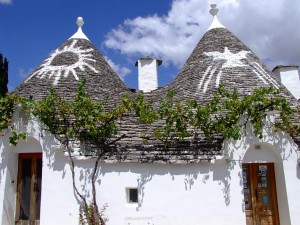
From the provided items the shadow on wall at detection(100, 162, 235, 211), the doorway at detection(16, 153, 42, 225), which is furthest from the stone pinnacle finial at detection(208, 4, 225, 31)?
the doorway at detection(16, 153, 42, 225)

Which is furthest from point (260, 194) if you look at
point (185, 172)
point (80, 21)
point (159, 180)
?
point (80, 21)

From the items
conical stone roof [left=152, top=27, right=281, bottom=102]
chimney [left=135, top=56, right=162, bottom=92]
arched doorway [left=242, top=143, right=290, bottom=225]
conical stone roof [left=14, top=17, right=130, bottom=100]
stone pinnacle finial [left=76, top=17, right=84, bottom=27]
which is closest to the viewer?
arched doorway [left=242, top=143, right=290, bottom=225]

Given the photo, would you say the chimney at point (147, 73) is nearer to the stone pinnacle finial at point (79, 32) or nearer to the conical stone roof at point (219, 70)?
the conical stone roof at point (219, 70)

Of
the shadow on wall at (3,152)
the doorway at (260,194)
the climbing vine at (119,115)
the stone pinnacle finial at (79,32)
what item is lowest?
the doorway at (260,194)

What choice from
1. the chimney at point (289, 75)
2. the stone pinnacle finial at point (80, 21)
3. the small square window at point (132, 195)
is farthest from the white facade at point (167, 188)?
the stone pinnacle finial at point (80, 21)

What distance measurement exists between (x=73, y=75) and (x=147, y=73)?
450 cm

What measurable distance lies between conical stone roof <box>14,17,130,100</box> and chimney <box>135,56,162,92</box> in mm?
2008

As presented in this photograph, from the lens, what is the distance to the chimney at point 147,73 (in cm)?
1575

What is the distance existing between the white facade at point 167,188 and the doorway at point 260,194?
1.29 ft

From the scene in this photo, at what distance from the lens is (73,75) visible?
1240 centimetres

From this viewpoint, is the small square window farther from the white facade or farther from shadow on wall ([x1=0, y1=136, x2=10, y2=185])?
shadow on wall ([x1=0, y1=136, x2=10, y2=185])

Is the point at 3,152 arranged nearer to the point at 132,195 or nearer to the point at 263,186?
the point at 132,195

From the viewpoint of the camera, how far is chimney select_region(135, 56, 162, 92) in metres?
15.8

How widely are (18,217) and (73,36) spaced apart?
26.4 ft
